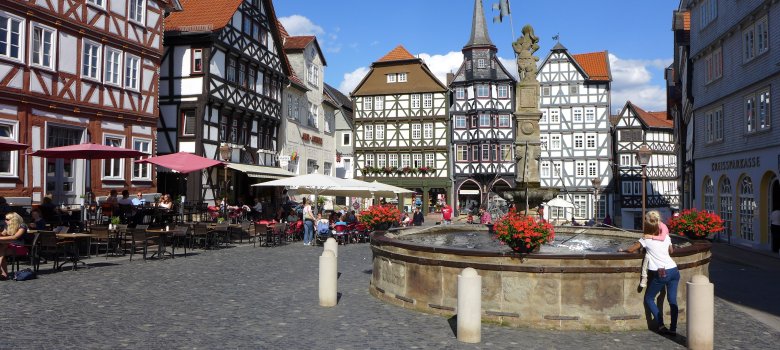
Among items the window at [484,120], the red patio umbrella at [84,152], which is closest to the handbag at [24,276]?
the red patio umbrella at [84,152]

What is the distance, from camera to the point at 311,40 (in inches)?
1571

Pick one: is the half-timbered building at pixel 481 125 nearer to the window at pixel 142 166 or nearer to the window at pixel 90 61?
the window at pixel 142 166

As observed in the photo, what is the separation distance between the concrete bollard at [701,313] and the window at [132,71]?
21.3 metres

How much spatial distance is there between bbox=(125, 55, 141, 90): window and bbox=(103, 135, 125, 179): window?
215cm

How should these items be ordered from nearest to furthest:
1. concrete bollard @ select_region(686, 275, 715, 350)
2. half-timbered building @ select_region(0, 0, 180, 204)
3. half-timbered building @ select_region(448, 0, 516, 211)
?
concrete bollard @ select_region(686, 275, 715, 350), half-timbered building @ select_region(0, 0, 180, 204), half-timbered building @ select_region(448, 0, 516, 211)

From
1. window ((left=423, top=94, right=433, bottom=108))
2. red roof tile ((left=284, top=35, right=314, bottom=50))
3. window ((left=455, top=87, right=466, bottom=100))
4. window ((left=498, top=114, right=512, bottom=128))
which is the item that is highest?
red roof tile ((left=284, top=35, right=314, bottom=50))

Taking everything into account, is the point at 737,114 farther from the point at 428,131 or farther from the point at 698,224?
the point at 428,131

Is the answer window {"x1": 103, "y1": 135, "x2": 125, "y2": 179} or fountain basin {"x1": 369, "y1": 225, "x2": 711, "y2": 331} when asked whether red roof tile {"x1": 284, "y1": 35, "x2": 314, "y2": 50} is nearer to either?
window {"x1": 103, "y1": 135, "x2": 125, "y2": 179}

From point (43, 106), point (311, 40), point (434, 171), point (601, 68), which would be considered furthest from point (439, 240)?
point (601, 68)

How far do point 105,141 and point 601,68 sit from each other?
42417mm

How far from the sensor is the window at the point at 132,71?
22.5 meters

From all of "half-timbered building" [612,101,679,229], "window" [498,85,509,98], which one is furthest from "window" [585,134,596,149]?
"window" [498,85,509,98]

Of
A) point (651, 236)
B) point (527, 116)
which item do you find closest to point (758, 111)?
point (527, 116)

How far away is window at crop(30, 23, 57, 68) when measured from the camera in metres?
18.1
